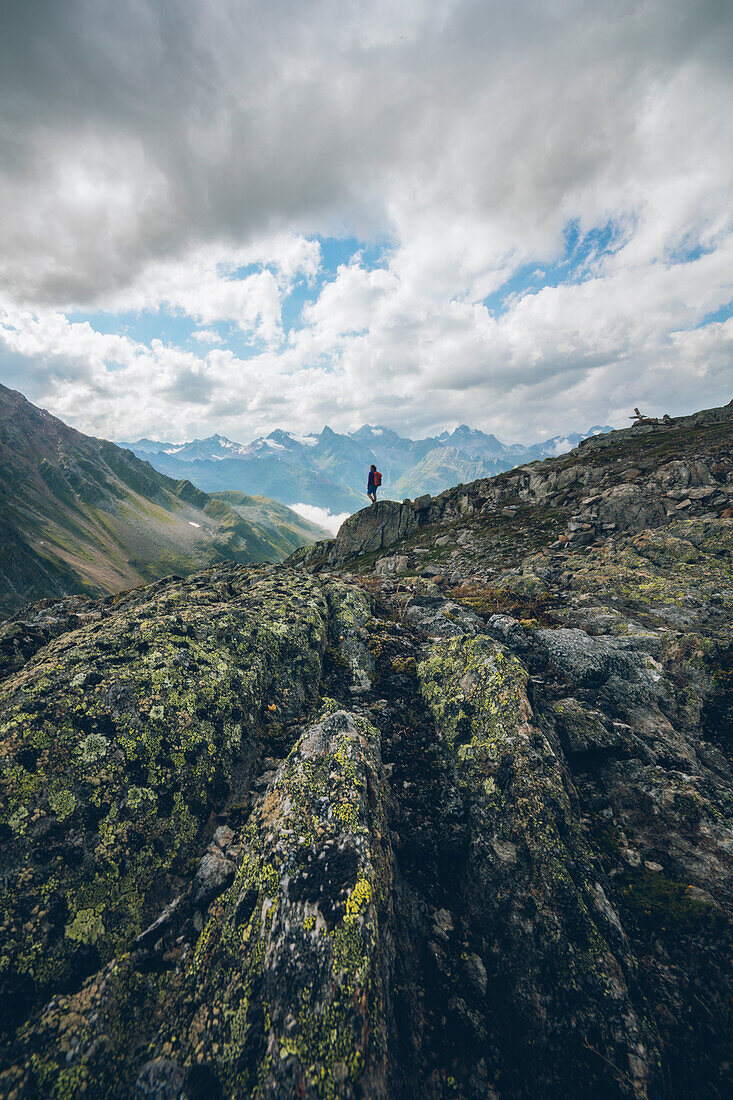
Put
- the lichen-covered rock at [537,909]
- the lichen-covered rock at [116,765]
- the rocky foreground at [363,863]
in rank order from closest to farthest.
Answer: the rocky foreground at [363,863]
the lichen-covered rock at [537,909]
the lichen-covered rock at [116,765]

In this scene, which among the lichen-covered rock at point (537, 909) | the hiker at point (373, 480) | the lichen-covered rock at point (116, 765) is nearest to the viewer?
the lichen-covered rock at point (537, 909)

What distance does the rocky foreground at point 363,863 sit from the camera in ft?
17.3

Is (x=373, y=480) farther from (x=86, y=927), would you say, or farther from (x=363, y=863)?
(x=86, y=927)

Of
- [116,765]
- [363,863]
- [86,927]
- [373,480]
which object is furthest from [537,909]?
[373,480]

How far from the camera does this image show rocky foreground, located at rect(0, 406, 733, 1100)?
526cm

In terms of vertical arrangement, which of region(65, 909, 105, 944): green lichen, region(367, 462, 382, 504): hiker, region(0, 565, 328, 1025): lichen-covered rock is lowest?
region(65, 909, 105, 944): green lichen

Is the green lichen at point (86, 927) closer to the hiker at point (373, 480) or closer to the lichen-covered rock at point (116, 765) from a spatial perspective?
the lichen-covered rock at point (116, 765)

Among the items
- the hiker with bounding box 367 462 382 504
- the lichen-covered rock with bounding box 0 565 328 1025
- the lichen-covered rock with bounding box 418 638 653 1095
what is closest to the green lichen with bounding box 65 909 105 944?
the lichen-covered rock with bounding box 0 565 328 1025

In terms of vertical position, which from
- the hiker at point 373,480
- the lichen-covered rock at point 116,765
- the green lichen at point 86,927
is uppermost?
the hiker at point 373,480

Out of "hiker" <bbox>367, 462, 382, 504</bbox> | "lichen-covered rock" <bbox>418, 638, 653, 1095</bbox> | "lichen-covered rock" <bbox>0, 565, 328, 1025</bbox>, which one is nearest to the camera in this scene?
"lichen-covered rock" <bbox>418, 638, 653, 1095</bbox>

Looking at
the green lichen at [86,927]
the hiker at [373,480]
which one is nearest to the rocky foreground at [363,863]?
the green lichen at [86,927]

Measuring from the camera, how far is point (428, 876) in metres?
7.51

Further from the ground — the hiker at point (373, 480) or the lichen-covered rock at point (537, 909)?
the hiker at point (373, 480)

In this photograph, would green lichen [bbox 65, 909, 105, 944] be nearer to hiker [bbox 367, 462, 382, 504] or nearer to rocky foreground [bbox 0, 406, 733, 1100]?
rocky foreground [bbox 0, 406, 733, 1100]
